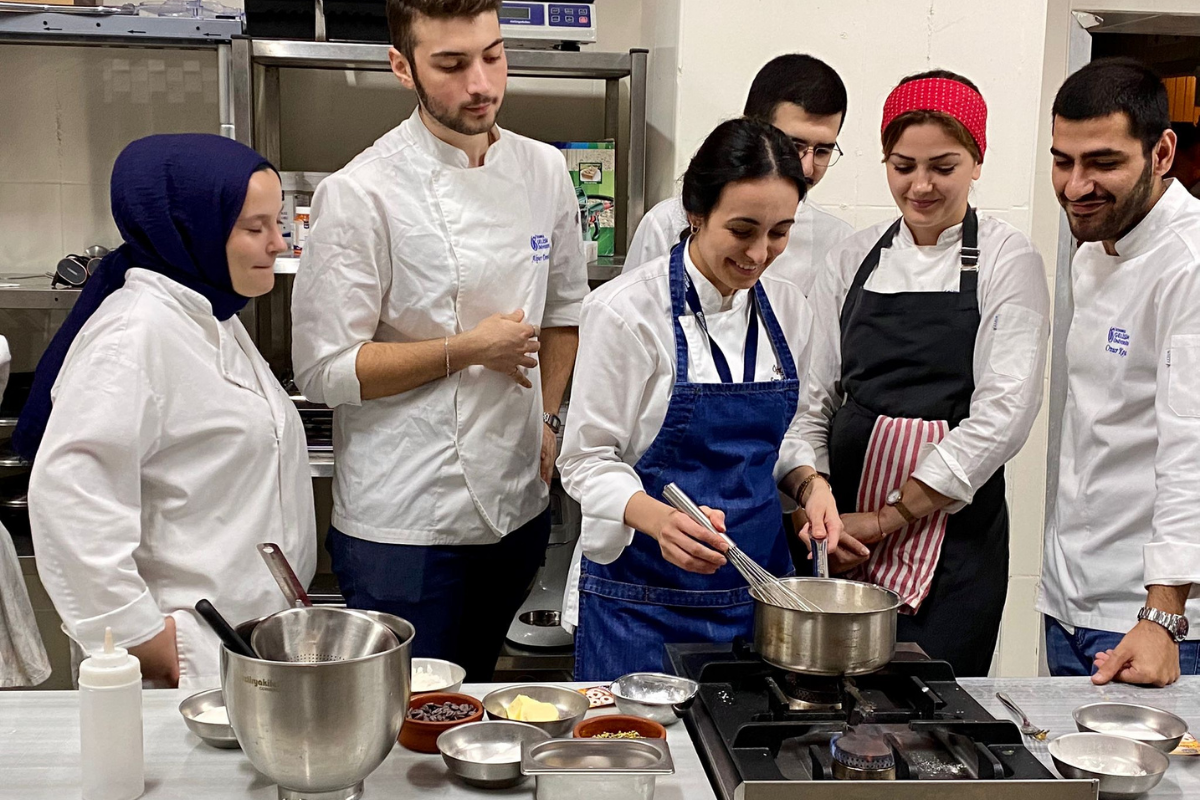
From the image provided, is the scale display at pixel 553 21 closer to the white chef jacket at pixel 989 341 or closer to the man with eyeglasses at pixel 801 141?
the man with eyeglasses at pixel 801 141

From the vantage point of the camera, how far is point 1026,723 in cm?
135

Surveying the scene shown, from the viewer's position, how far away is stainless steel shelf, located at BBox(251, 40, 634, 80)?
272 cm

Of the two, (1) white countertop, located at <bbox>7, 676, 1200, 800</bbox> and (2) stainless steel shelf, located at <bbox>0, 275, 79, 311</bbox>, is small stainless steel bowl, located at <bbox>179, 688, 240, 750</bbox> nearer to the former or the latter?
(1) white countertop, located at <bbox>7, 676, 1200, 800</bbox>

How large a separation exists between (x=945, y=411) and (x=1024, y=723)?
2.54 ft

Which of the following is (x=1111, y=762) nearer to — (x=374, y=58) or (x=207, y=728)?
(x=207, y=728)

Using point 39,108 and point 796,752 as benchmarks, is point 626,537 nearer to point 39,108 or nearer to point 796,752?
point 796,752

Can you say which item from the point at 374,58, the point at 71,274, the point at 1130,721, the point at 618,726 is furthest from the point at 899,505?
the point at 71,274

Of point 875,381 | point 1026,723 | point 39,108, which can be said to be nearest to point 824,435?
point 875,381

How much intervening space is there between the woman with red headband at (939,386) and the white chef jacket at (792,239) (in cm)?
23

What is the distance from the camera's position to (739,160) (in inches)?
67.1

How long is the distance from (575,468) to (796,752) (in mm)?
657

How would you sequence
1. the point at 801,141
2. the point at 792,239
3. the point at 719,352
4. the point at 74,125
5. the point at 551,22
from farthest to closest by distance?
the point at 74,125
the point at 551,22
the point at 792,239
the point at 801,141
the point at 719,352

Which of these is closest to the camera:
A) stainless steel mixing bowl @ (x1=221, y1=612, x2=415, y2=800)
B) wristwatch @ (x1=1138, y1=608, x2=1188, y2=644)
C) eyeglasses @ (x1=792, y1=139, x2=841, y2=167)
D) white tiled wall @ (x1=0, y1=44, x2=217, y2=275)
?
stainless steel mixing bowl @ (x1=221, y1=612, x2=415, y2=800)

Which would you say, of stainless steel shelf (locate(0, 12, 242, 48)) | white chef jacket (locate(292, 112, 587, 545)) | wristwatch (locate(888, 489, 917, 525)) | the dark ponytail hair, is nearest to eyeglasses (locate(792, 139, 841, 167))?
the dark ponytail hair
